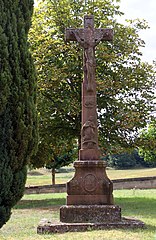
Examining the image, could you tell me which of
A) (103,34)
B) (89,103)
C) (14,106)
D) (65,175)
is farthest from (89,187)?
(65,175)

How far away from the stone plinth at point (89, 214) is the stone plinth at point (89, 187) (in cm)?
31

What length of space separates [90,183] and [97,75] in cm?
938

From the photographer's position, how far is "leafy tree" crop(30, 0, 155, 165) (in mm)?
19703

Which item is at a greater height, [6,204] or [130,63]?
[130,63]

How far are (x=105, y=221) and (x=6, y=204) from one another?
4.54m

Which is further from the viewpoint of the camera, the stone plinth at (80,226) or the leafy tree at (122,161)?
the leafy tree at (122,161)

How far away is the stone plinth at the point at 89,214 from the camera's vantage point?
11.3m

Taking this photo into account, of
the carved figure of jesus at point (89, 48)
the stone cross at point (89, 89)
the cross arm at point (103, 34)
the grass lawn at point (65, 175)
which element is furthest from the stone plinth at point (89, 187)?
the grass lawn at point (65, 175)

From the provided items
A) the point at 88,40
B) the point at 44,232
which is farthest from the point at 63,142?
the point at 44,232

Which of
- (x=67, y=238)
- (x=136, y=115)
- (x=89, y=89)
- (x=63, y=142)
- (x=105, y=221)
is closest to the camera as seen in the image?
(x=67, y=238)

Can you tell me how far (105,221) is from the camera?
11.2 meters

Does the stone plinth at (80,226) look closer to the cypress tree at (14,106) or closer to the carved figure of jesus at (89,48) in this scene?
the cypress tree at (14,106)

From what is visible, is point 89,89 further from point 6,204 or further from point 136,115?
point 136,115

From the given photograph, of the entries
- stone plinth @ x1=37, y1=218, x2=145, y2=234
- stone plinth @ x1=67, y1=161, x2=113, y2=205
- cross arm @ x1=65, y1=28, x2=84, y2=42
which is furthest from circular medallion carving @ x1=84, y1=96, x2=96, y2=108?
stone plinth @ x1=37, y1=218, x2=145, y2=234
